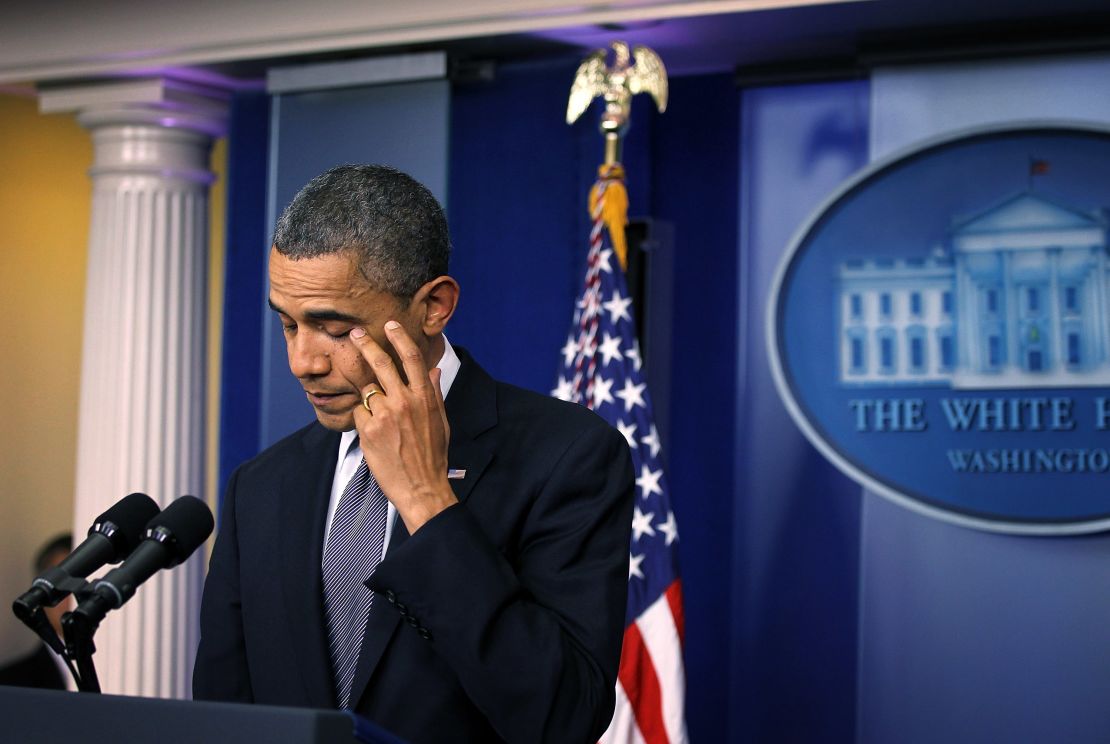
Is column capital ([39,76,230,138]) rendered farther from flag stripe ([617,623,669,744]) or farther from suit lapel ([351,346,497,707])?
suit lapel ([351,346,497,707])

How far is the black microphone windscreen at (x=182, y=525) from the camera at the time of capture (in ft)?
5.05

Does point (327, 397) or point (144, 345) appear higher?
point (144, 345)

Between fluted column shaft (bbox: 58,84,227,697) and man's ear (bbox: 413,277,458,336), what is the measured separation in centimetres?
308

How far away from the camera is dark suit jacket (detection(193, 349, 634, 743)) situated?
1512mm

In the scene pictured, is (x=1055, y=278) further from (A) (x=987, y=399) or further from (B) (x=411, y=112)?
(B) (x=411, y=112)

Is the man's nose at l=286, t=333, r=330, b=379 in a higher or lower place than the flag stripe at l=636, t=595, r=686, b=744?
higher

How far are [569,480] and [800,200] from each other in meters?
2.62

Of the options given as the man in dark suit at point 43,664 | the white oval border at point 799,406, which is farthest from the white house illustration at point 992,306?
the man in dark suit at point 43,664

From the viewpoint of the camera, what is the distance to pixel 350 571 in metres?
1.70

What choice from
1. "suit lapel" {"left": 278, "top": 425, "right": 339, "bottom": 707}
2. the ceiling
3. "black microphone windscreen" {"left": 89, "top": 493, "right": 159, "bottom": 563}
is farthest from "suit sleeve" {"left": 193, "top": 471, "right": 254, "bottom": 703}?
the ceiling

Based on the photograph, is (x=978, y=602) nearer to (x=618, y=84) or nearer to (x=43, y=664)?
(x=618, y=84)

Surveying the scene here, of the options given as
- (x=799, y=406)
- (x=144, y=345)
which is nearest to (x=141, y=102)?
(x=144, y=345)

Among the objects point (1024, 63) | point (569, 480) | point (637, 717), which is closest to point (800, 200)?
point (1024, 63)

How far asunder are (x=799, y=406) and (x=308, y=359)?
2412 millimetres
